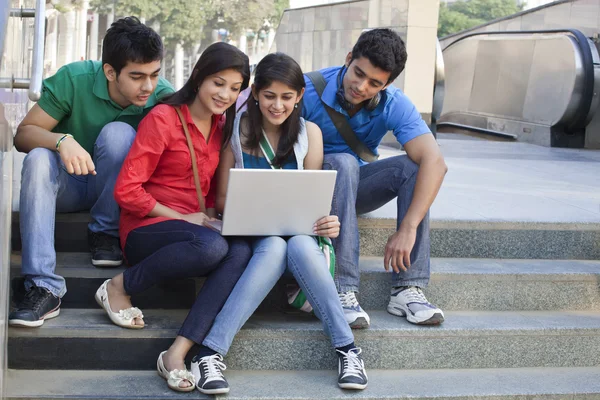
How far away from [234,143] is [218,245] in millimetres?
517

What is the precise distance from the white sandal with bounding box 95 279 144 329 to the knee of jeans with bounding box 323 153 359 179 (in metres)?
1.03

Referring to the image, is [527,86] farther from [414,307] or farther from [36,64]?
[36,64]

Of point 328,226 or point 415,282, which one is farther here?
point 415,282

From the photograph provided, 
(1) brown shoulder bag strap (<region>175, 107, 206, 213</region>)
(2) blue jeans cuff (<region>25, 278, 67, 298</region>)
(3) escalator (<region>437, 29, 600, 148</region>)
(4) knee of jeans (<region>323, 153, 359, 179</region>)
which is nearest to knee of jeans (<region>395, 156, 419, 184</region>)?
(4) knee of jeans (<region>323, 153, 359, 179</region>)

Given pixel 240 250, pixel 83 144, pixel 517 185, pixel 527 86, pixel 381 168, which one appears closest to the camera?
pixel 240 250

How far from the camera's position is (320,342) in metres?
3.50

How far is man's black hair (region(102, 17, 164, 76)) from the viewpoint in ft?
11.3

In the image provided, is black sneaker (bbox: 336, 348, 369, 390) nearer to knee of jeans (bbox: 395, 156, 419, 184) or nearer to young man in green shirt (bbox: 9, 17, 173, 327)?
knee of jeans (bbox: 395, 156, 419, 184)

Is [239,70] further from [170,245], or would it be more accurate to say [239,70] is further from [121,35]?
[170,245]

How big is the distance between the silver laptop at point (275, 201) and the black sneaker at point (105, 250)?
570mm

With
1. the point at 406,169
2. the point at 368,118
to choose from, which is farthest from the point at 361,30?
the point at 406,169

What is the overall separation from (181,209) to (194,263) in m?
0.37

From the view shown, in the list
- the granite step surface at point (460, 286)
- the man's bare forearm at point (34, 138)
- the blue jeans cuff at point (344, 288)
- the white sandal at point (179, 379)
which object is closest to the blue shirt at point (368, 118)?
the granite step surface at point (460, 286)

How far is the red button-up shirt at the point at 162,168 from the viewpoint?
339 centimetres
